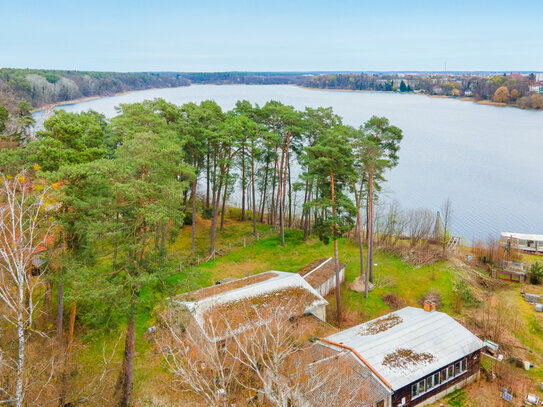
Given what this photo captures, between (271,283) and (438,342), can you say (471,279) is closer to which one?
(438,342)

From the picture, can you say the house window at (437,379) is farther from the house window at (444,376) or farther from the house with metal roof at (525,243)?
the house with metal roof at (525,243)

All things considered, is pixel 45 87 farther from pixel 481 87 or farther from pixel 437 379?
pixel 481 87

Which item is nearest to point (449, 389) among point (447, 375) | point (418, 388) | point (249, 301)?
point (447, 375)

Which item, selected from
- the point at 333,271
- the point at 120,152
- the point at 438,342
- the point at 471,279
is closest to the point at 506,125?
the point at 471,279

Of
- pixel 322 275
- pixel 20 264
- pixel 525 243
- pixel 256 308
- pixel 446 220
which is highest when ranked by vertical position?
pixel 20 264

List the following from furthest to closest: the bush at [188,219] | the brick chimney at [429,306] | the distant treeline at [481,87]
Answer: the distant treeline at [481,87] → the bush at [188,219] → the brick chimney at [429,306]

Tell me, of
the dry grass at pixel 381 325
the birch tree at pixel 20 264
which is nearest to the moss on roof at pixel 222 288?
the dry grass at pixel 381 325

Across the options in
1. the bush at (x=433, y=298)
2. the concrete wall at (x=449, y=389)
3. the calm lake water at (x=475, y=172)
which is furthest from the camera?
the calm lake water at (x=475, y=172)

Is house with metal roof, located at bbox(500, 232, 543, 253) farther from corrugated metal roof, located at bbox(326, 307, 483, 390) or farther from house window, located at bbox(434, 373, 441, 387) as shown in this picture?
house window, located at bbox(434, 373, 441, 387)
